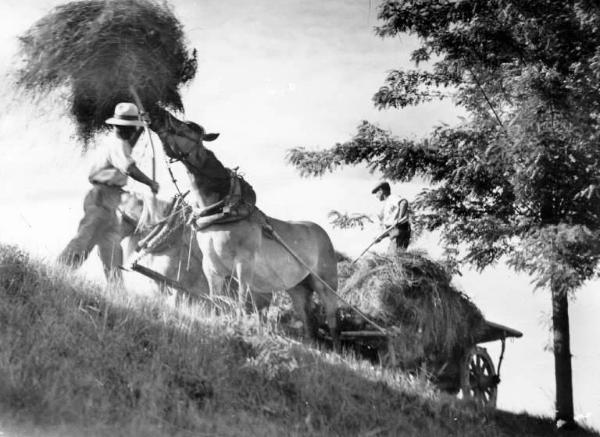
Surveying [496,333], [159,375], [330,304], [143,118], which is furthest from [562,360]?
[159,375]

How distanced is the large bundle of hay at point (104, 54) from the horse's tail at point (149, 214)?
115 centimetres

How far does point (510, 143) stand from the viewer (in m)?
12.3

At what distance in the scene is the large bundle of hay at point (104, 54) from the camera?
894 centimetres

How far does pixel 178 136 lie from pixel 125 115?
2.02 ft

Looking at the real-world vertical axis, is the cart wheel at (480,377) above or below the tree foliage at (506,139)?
below

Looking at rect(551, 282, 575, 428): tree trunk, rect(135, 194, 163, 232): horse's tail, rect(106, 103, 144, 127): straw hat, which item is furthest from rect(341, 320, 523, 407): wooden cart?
rect(106, 103, 144, 127): straw hat

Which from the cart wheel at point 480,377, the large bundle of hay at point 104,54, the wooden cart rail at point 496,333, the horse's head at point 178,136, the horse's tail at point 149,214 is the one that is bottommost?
the cart wheel at point 480,377

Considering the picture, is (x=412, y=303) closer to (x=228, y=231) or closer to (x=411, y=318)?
(x=411, y=318)

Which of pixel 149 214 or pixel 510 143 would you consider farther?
pixel 510 143

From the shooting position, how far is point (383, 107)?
48.9 feet

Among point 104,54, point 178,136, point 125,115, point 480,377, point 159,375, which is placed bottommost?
point 159,375

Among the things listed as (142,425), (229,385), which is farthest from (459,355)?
(142,425)

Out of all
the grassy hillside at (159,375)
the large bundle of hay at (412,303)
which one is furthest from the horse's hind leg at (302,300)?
the grassy hillside at (159,375)

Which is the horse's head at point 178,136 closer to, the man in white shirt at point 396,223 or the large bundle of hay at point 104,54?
the large bundle of hay at point 104,54
